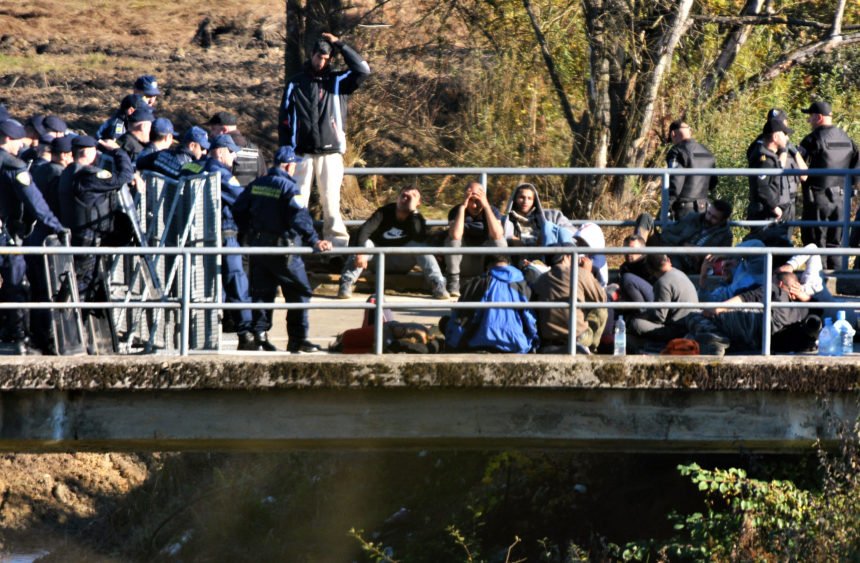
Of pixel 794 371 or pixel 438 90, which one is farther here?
pixel 438 90

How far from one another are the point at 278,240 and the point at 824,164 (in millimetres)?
5246

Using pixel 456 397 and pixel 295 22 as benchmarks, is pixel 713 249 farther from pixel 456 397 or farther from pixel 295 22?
pixel 295 22

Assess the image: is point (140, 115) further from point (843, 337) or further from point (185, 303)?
point (843, 337)

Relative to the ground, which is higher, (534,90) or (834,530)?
(534,90)

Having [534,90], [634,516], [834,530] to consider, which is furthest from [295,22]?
[834,530]

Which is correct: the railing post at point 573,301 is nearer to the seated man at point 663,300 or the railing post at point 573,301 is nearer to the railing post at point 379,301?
the seated man at point 663,300

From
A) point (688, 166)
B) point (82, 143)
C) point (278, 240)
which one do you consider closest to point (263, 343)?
point (278, 240)

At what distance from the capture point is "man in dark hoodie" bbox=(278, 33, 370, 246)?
1320 cm

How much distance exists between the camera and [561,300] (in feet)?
36.3

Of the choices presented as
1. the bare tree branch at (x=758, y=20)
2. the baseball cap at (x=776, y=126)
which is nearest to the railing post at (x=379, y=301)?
the baseball cap at (x=776, y=126)

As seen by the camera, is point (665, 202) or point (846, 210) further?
point (665, 202)

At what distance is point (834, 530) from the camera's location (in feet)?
36.7

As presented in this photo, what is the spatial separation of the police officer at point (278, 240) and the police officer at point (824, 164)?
4986mm

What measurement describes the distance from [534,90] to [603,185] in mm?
2858
